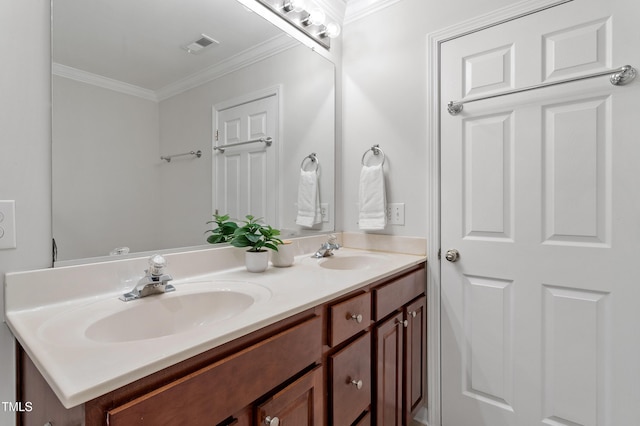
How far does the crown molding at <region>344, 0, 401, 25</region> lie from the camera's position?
5.75 feet

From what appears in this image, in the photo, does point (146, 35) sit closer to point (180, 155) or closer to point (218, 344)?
point (180, 155)

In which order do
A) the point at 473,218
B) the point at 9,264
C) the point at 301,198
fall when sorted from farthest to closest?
the point at 301,198
the point at 473,218
the point at 9,264

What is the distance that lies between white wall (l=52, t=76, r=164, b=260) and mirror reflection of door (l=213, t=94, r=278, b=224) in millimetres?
268

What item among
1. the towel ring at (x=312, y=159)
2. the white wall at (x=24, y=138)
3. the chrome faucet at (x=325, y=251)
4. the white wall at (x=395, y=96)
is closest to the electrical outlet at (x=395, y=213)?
the white wall at (x=395, y=96)

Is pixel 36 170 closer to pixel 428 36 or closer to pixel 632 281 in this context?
pixel 428 36

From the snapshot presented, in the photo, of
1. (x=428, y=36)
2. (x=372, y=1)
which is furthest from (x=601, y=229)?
(x=372, y=1)

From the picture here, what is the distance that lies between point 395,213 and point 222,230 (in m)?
0.95

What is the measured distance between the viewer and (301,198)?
67.9 inches

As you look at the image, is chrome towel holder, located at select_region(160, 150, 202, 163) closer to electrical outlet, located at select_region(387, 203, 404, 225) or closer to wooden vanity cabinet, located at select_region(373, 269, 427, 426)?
wooden vanity cabinet, located at select_region(373, 269, 427, 426)

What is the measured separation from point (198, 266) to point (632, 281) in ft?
5.39

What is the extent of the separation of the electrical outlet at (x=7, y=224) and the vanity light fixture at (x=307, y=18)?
4.31 feet

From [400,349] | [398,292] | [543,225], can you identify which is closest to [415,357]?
[400,349]

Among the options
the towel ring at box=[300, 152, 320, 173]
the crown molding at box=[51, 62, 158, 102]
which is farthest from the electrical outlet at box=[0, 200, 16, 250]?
the towel ring at box=[300, 152, 320, 173]

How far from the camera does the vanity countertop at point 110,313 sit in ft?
1.63
